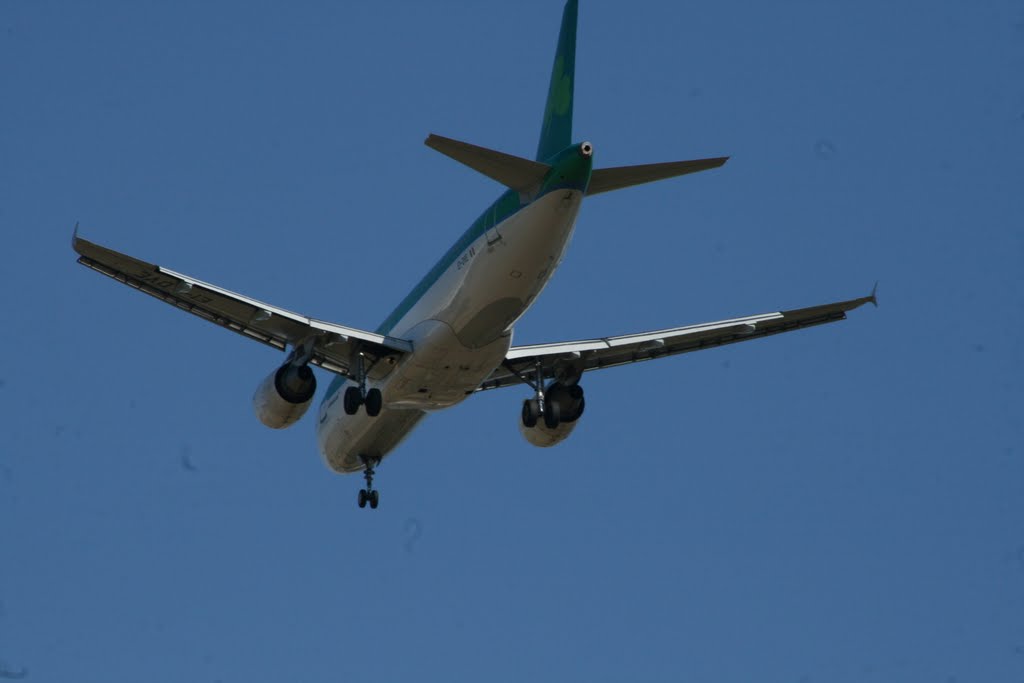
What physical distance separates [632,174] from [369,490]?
47.2 ft

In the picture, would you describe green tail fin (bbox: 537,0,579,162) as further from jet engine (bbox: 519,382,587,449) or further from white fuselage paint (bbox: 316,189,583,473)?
jet engine (bbox: 519,382,587,449)

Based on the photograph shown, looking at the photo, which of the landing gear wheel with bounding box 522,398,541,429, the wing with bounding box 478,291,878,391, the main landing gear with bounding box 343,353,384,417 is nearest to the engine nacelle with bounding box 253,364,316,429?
the main landing gear with bounding box 343,353,384,417

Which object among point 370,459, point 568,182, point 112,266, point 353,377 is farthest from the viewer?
point 370,459

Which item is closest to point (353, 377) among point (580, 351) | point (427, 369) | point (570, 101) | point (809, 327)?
point (427, 369)

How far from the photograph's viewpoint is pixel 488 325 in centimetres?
3838

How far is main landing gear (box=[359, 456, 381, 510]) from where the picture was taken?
46.8 meters

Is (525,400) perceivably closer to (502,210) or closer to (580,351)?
(580,351)

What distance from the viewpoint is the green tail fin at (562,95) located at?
38.9 m

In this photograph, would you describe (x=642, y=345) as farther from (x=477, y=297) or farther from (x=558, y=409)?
(x=477, y=297)

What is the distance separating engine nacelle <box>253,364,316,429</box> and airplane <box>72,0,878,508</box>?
34 millimetres

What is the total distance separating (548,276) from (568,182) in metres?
2.33

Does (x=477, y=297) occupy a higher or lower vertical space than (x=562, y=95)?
lower

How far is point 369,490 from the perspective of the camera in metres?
46.8

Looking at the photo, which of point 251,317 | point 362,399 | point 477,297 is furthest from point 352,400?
point 477,297
